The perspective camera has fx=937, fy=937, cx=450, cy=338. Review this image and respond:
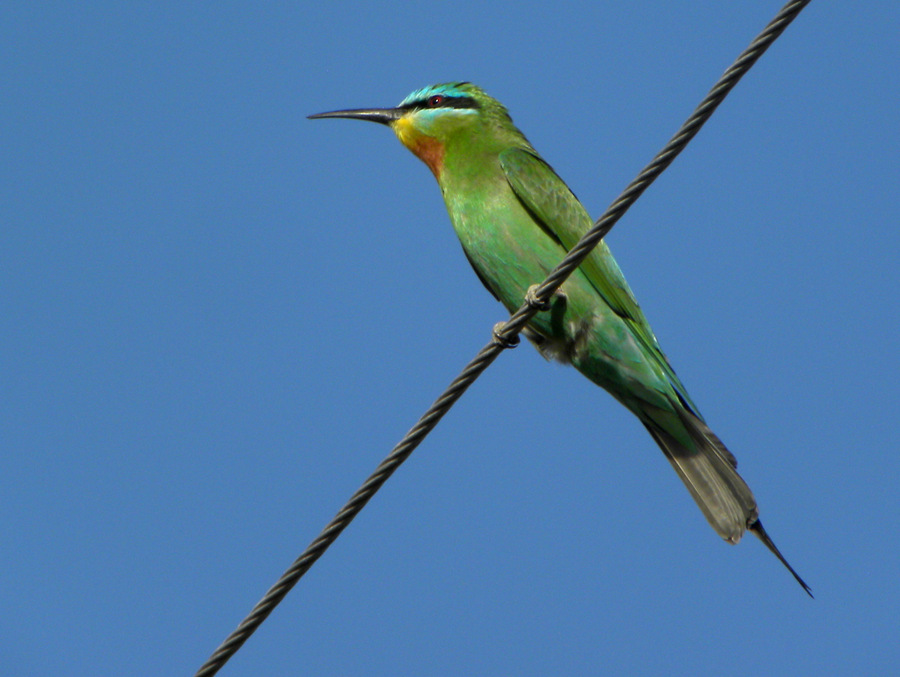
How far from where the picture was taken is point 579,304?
375 cm

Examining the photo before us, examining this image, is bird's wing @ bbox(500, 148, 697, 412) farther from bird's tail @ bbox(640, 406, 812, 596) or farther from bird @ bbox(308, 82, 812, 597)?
bird's tail @ bbox(640, 406, 812, 596)

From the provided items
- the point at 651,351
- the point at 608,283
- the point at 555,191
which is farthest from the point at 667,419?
the point at 555,191

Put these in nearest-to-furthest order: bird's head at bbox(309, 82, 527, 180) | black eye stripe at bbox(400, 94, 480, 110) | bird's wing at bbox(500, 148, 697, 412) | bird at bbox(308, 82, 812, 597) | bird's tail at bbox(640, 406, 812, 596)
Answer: bird's tail at bbox(640, 406, 812, 596)
bird at bbox(308, 82, 812, 597)
bird's wing at bbox(500, 148, 697, 412)
bird's head at bbox(309, 82, 527, 180)
black eye stripe at bbox(400, 94, 480, 110)

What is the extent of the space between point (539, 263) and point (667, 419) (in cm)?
82

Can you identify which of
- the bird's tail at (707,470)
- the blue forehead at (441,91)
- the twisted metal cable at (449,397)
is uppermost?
the blue forehead at (441,91)

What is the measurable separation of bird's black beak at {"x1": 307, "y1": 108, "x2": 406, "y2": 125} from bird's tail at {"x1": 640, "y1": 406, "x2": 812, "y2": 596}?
208cm

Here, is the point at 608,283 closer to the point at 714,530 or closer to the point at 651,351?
the point at 651,351

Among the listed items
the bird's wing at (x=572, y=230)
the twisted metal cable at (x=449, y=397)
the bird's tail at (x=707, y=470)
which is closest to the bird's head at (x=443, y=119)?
the bird's wing at (x=572, y=230)

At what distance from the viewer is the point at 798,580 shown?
274 centimetres

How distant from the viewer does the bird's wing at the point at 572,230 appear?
12.7 feet

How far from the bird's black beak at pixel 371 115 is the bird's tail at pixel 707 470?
6.82 feet

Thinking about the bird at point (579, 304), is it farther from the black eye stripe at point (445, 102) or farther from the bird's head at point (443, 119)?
the black eye stripe at point (445, 102)

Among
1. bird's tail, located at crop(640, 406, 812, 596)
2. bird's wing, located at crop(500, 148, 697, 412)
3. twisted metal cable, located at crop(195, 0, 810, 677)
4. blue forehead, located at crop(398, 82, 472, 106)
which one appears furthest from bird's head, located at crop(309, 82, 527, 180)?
twisted metal cable, located at crop(195, 0, 810, 677)

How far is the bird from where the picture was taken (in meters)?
3.70
